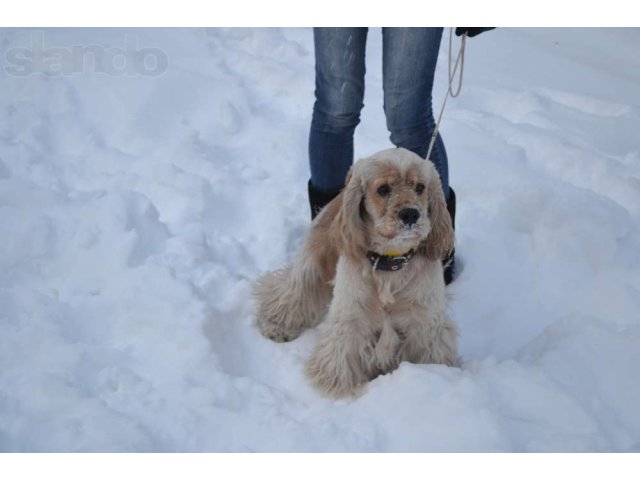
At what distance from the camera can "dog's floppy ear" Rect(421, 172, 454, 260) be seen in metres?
2.05

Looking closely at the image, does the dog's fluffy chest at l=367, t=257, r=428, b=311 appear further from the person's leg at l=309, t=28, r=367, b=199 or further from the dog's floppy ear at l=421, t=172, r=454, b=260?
the person's leg at l=309, t=28, r=367, b=199

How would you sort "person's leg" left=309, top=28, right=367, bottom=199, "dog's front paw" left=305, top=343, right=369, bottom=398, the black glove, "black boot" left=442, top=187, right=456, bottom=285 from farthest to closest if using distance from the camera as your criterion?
1. "black boot" left=442, top=187, right=456, bottom=285
2. the black glove
3. "person's leg" left=309, top=28, right=367, bottom=199
4. "dog's front paw" left=305, top=343, right=369, bottom=398

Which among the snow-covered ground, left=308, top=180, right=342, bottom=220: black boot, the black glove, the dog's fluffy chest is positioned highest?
the black glove

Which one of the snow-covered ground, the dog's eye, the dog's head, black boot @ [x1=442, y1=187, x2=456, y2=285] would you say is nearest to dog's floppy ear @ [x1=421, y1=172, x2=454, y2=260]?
the dog's head

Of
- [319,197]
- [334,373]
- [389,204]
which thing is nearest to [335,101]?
[319,197]

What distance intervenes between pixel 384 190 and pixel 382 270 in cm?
27

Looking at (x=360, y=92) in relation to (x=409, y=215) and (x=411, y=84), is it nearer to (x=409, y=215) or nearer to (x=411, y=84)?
(x=411, y=84)

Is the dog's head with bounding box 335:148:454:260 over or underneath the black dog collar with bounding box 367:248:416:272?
over

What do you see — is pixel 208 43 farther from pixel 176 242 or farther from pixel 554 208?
pixel 554 208

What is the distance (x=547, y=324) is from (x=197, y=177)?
6.14 ft

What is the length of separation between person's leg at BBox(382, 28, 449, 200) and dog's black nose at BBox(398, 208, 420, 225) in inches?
26.4

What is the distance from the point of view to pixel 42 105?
3703mm

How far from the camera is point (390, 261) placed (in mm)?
2035

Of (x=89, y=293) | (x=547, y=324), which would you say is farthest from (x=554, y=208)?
(x=89, y=293)
